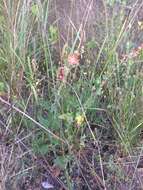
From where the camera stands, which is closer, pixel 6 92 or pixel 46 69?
pixel 6 92

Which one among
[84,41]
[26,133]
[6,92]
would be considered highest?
[84,41]

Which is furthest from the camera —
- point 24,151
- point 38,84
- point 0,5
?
point 0,5

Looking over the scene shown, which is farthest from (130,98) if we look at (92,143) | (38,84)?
(38,84)

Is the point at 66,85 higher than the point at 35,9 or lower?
lower

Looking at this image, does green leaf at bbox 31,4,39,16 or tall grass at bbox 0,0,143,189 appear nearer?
tall grass at bbox 0,0,143,189

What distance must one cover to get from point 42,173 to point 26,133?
0.53 ft

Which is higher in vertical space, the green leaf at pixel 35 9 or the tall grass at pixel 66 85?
the green leaf at pixel 35 9

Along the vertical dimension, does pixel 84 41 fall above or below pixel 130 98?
above

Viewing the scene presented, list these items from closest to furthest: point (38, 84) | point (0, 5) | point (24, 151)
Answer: point (24, 151), point (38, 84), point (0, 5)

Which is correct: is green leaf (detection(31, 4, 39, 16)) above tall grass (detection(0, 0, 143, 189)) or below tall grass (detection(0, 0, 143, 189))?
above

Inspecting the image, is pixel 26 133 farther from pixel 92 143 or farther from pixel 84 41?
pixel 84 41

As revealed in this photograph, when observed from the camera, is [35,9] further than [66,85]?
Yes

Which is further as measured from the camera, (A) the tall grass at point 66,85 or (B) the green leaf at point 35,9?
(B) the green leaf at point 35,9

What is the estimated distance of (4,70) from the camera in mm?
2045
